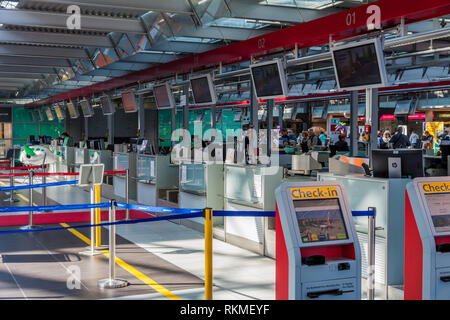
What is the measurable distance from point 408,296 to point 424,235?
2.00 ft

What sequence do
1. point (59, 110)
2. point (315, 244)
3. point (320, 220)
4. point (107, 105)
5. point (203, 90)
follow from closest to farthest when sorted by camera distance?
point (315, 244)
point (320, 220)
point (203, 90)
point (107, 105)
point (59, 110)

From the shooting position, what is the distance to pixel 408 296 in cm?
405

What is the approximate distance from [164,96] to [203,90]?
106 inches

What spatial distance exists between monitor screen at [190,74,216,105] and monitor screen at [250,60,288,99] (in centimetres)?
205

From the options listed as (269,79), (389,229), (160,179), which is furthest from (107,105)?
(389,229)

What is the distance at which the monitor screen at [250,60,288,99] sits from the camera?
8.69m

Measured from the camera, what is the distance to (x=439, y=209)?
12.5 feet

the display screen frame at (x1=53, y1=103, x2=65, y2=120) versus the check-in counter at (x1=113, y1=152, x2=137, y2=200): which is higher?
the display screen frame at (x1=53, y1=103, x2=65, y2=120)

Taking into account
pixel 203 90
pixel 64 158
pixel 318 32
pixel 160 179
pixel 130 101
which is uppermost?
pixel 318 32

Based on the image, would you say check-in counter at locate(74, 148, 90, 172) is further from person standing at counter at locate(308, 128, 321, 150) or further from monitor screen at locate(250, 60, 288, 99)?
monitor screen at locate(250, 60, 288, 99)

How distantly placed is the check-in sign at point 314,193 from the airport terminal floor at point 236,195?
1cm

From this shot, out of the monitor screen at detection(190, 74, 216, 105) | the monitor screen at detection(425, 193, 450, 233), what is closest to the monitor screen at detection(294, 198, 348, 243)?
the monitor screen at detection(425, 193, 450, 233)

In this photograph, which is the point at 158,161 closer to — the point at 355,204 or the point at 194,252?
the point at 194,252

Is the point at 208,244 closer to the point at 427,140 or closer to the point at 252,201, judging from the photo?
the point at 252,201
